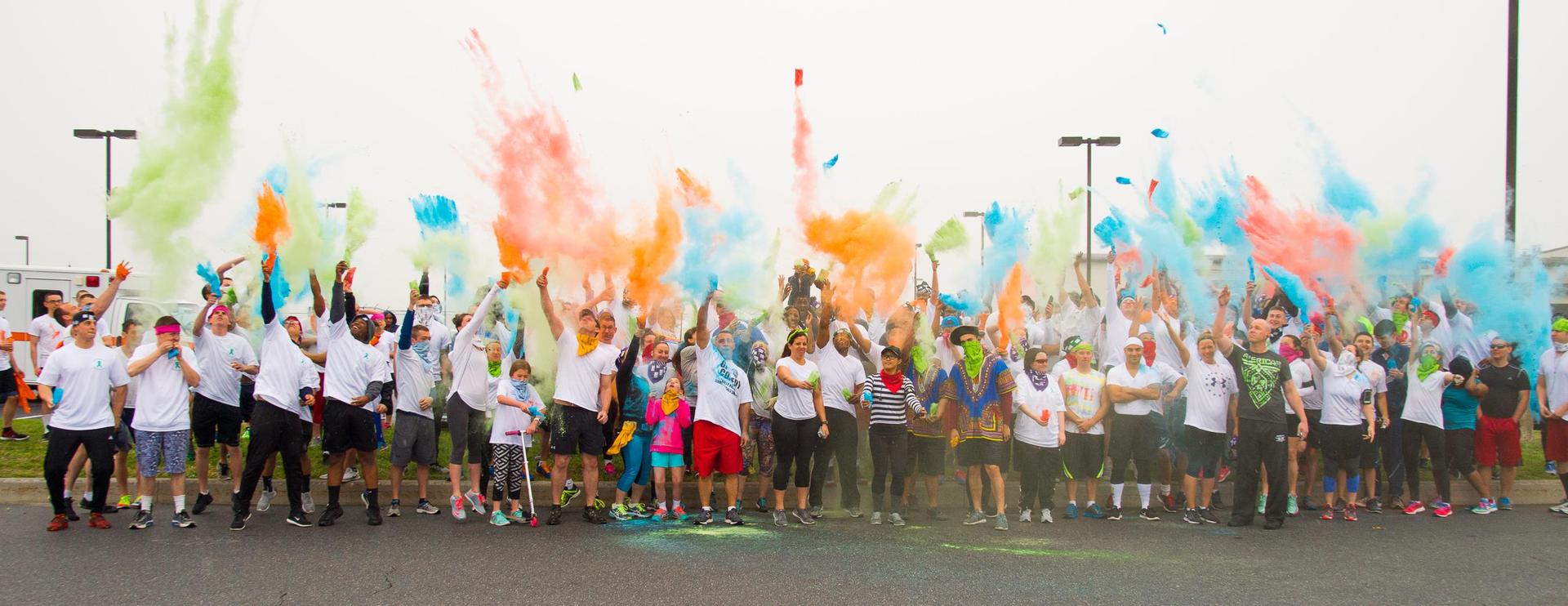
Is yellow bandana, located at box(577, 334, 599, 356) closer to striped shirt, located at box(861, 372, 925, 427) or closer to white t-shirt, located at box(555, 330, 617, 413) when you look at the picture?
white t-shirt, located at box(555, 330, 617, 413)

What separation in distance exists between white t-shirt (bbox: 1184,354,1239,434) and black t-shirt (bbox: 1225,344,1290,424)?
0.52ft

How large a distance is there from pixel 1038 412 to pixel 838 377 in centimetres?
171

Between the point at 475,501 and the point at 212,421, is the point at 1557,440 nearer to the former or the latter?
the point at 475,501

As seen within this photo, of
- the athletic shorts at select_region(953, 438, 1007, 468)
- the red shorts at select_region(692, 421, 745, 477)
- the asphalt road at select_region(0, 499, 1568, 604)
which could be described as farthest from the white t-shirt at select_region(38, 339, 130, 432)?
the athletic shorts at select_region(953, 438, 1007, 468)

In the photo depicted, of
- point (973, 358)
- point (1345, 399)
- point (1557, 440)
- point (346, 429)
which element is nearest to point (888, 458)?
point (973, 358)

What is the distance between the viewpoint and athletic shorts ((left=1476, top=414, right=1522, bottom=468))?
9.34 metres

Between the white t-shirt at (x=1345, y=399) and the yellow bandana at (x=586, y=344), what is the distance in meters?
6.42

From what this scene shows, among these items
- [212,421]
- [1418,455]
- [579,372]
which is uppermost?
[579,372]

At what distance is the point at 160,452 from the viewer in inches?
306

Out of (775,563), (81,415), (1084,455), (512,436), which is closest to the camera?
(775,563)

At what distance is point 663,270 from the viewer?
9484 millimetres

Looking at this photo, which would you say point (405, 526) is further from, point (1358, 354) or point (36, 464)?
point (1358, 354)

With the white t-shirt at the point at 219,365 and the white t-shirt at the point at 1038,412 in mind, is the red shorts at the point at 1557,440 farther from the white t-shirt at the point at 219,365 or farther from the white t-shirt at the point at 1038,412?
the white t-shirt at the point at 219,365

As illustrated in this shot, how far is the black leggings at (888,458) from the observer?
8.44 metres
